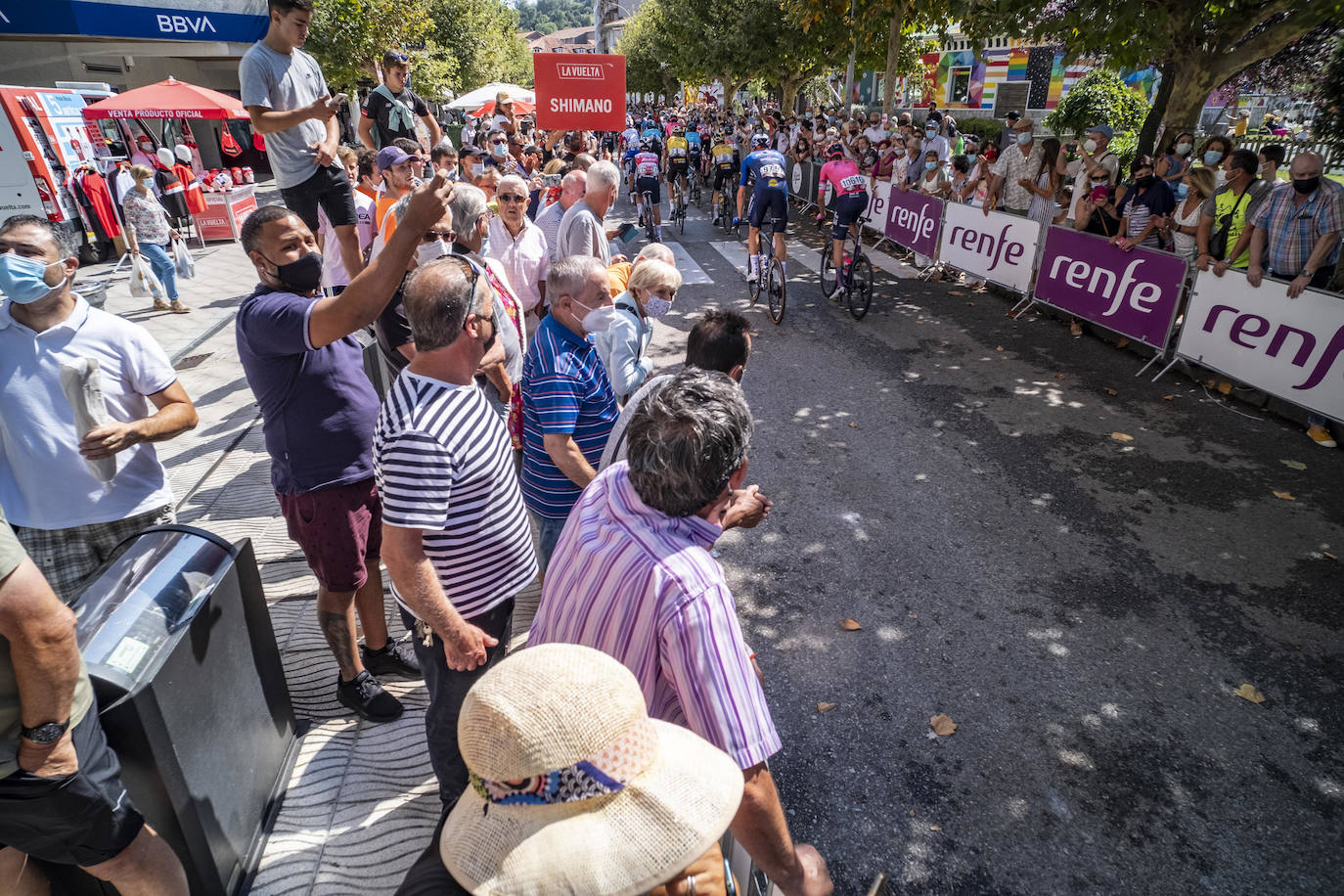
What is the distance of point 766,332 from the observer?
29.4 ft

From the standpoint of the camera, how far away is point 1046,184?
33.6 feet

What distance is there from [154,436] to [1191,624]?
198 inches

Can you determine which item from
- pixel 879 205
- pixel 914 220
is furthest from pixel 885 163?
pixel 914 220

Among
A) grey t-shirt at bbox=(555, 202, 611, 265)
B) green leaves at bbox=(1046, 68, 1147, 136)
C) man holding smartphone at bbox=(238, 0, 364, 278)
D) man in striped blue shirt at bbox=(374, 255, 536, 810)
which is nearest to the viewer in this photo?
man in striped blue shirt at bbox=(374, 255, 536, 810)

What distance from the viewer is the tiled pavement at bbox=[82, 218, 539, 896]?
101 inches

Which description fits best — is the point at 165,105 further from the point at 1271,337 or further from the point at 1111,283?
the point at 1271,337

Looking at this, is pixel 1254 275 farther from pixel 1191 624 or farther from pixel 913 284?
pixel 913 284

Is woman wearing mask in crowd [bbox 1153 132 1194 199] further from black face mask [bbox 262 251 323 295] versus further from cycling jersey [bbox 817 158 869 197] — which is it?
black face mask [bbox 262 251 323 295]

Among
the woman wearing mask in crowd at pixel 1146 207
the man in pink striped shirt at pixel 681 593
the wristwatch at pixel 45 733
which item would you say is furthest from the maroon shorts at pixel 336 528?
the woman wearing mask in crowd at pixel 1146 207

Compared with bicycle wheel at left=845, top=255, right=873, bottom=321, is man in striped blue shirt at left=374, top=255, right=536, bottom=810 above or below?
above

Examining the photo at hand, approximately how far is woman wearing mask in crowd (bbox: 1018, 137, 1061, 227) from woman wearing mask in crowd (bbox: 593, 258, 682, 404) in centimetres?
813

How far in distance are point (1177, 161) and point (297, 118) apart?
39.4 feet

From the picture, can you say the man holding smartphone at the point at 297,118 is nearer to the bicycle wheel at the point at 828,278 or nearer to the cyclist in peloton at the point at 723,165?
the bicycle wheel at the point at 828,278

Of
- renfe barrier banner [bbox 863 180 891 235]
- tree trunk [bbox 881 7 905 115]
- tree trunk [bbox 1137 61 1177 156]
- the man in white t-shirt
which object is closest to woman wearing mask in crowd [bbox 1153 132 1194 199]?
tree trunk [bbox 1137 61 1177 156]
